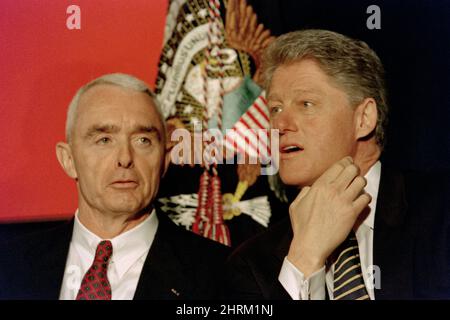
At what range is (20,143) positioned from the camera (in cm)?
312

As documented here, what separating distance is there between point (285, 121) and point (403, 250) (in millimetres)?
674

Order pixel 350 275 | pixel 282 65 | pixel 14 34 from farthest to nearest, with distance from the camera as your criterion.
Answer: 1. pixel 14 34
2. pixel 282 65
3. pixel 350 275

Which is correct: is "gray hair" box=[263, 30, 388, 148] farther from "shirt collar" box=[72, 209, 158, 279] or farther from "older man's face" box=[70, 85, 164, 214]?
"shirt collar" box=[72, 209, 158, 279]

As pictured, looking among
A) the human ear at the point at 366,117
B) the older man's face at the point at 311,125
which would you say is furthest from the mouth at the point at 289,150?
the human ear at the point at 366,117

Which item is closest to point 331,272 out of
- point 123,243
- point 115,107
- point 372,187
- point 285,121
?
point 372,187

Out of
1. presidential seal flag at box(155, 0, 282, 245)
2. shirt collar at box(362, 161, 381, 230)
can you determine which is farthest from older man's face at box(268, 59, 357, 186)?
presidential seal flag at box(155, 0, 282, 245)

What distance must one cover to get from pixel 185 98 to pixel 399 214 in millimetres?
1112

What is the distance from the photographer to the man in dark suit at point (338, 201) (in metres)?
2.67

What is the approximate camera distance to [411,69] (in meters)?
3.14

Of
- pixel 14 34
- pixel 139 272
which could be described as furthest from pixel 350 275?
pixel 14 34

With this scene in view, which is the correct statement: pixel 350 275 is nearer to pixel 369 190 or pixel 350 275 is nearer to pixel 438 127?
pixel 369 190

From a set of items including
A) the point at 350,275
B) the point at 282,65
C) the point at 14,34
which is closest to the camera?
the point at 350,275

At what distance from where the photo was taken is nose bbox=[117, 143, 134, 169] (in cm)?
277

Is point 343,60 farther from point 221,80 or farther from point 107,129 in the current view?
point 107,129
